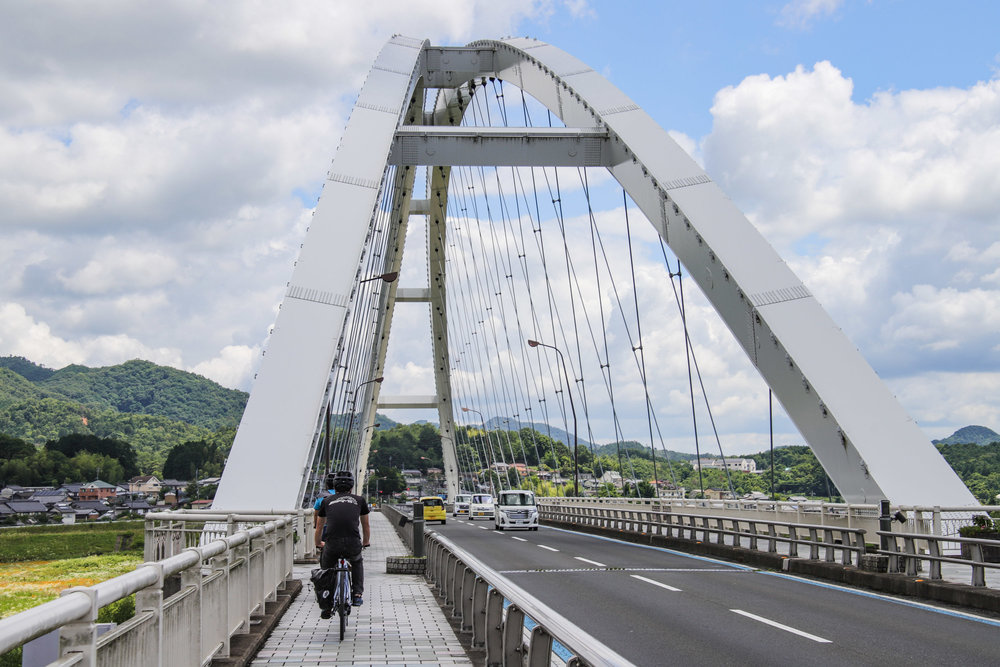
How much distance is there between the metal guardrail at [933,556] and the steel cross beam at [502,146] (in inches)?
574

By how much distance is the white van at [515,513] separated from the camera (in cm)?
3497

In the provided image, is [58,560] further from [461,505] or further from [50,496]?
[50,496]

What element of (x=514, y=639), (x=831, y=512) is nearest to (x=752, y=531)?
(x=831, y=512)

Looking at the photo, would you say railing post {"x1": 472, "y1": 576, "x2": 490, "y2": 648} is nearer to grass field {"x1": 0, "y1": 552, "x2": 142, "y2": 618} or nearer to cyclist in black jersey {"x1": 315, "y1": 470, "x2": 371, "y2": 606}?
cyclist in black jersey {"x1": 315, "y1": 470, "x2": 371, "y2": 606}

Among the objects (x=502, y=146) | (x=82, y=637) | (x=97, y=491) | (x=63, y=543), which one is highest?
(x=502, y=146)

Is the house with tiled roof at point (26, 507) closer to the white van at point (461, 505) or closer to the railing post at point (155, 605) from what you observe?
the white van at point (461, 505)

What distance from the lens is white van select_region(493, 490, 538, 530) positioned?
115 ft

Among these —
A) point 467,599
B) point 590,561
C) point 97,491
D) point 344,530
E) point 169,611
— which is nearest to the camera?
point 169,611

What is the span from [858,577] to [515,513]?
846 inches

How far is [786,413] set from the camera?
20234 mm

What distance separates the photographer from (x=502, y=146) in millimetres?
25609

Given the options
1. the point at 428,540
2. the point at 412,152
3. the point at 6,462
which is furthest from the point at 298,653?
the point at 6,462

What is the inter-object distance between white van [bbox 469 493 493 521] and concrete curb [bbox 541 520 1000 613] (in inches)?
1168

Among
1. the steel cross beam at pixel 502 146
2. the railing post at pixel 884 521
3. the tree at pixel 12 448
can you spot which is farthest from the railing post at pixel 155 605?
the tree at pixel 12 448
